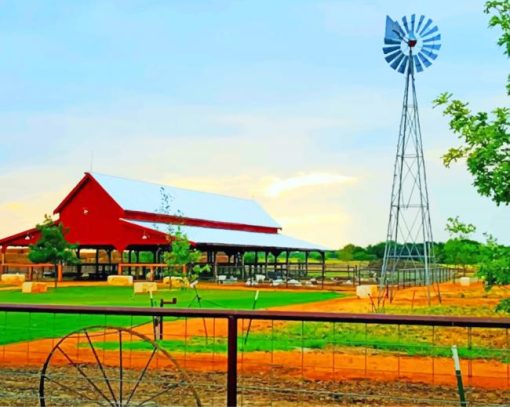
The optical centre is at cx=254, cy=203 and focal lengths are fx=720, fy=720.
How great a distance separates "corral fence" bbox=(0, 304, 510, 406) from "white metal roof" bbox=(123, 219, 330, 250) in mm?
23476

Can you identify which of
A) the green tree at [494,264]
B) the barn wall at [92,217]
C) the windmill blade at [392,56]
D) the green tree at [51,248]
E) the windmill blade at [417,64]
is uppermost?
the windmill blade at [392,56]

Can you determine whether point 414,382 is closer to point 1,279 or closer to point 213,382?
point 213,382

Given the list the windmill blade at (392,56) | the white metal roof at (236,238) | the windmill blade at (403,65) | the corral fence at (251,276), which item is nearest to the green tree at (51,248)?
the corral fence at (251,276)

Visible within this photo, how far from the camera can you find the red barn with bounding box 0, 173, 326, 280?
3948cm

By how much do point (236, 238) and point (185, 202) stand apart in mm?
5246

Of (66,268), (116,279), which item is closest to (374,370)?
(116,279)

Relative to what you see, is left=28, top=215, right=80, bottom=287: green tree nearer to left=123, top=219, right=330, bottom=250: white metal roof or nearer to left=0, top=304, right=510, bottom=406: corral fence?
left=123, top=219, right=330, bottom=250: white metal roof

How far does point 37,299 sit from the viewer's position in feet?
82.2

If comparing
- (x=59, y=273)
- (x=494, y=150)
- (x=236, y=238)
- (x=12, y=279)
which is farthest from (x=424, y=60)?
(x=12, y=279)

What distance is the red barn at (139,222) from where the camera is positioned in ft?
130

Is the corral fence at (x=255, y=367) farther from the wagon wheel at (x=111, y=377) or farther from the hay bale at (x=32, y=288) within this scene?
the hay bale at (x=32, y=288)

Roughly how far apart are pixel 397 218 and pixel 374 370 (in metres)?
14.6

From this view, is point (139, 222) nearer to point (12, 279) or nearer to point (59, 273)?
point (59, 273)

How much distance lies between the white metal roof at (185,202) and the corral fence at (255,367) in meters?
27.8
